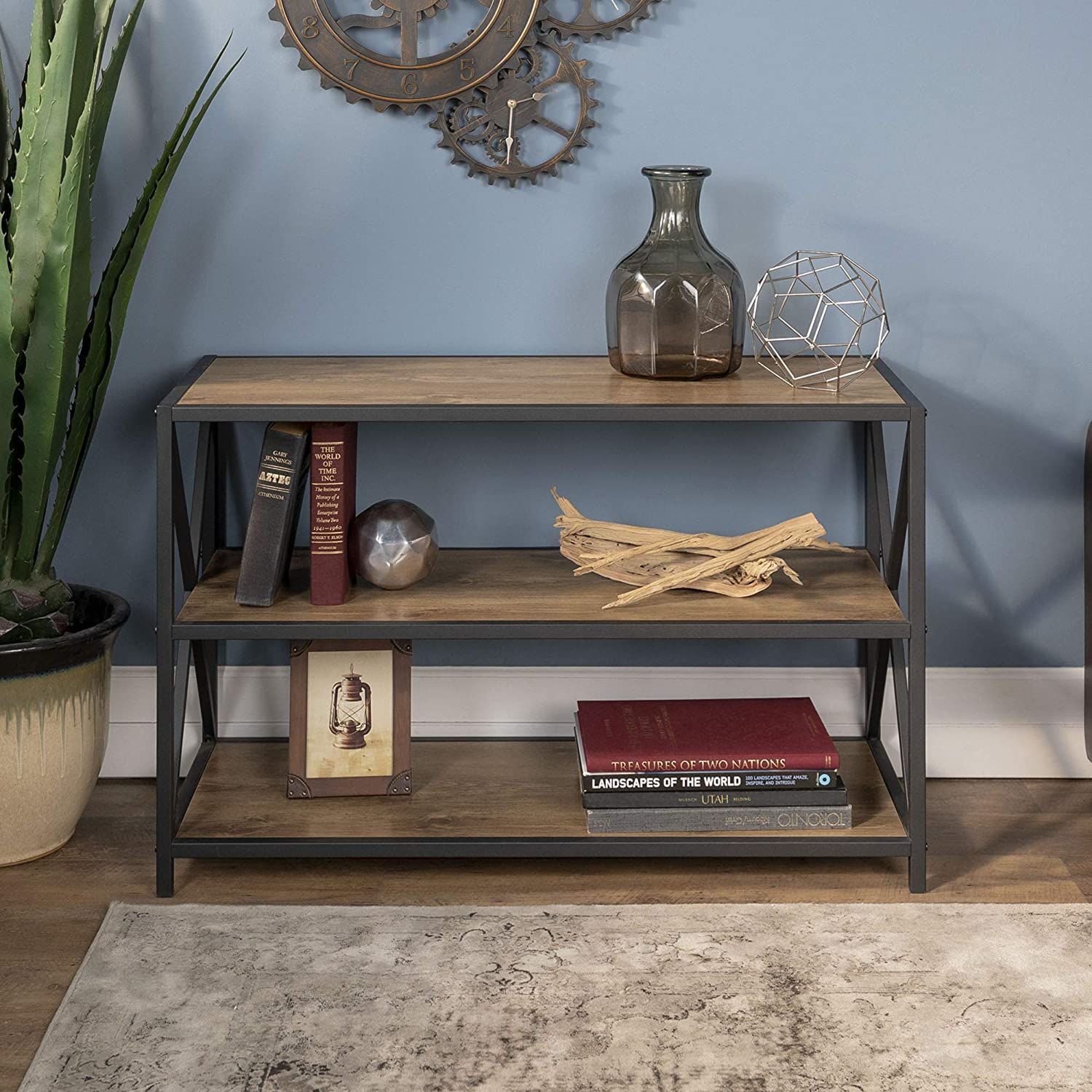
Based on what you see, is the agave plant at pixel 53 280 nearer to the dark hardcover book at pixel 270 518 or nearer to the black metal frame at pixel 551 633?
the black metal frame at pixel 551 633

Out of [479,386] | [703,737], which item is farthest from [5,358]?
[703,737]

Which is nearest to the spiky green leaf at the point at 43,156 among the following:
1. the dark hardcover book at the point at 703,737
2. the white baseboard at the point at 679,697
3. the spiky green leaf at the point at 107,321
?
the spiky green leaf at the point at 107,321

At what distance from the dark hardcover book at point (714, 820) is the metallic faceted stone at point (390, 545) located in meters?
0.47

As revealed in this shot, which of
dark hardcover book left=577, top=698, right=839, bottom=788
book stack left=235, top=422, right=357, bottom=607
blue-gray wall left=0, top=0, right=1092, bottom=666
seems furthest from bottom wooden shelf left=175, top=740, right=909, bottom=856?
book stack left=235, top=422, right=357, bottom=607

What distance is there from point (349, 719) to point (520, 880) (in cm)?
38

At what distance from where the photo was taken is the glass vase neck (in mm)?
2051

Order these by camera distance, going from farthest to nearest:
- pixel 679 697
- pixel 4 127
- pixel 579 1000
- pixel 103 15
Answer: pixel 679 697
pixel 4 127
pixel 103 15
pixel 579 1000

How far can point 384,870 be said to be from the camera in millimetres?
2129

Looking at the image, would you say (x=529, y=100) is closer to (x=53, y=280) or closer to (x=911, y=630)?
(x=53, y=280)

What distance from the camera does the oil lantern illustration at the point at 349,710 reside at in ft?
7.20

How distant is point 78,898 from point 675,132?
1519 mm

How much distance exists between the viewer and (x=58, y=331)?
1950mm

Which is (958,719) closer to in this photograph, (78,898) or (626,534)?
(626,534)

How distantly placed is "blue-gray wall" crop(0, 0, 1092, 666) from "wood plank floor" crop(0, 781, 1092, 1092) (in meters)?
0.41
